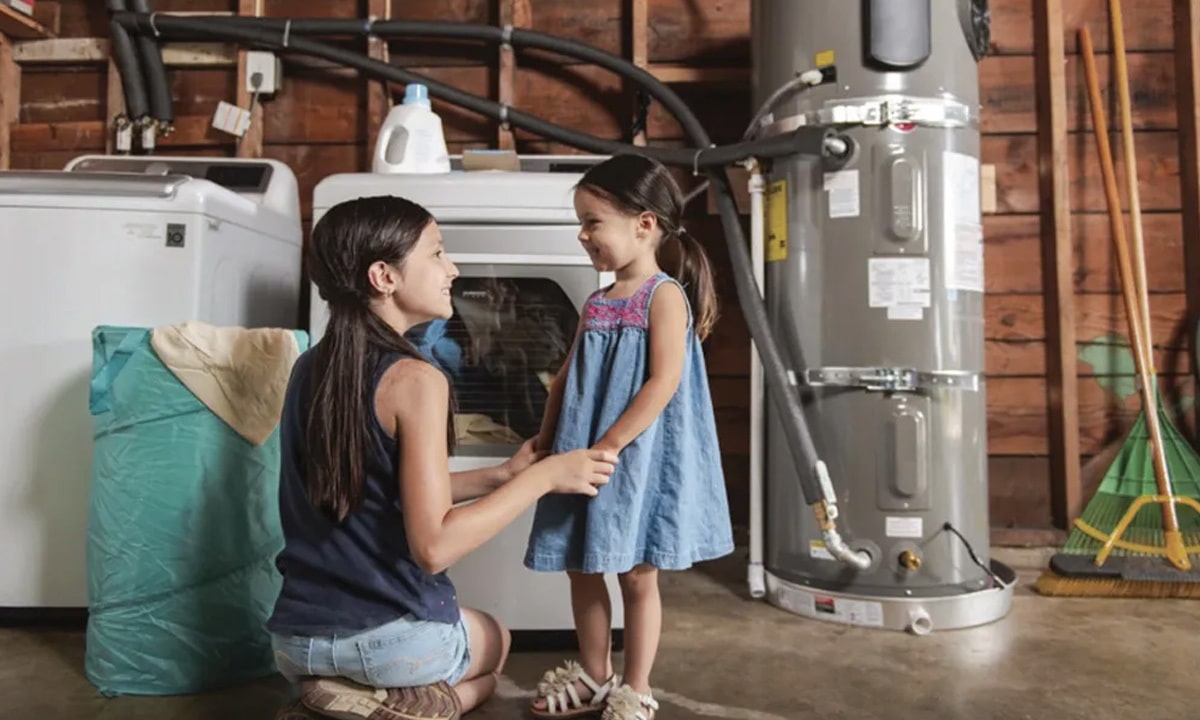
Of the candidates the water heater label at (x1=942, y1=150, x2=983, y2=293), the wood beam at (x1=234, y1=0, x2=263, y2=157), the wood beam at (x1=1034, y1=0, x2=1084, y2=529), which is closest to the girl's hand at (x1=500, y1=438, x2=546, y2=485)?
the water heater label at (x1=942, y1=150, x2=983, y2=293)

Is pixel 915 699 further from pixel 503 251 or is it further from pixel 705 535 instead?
pixel 503 251

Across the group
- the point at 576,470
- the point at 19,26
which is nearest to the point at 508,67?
the point at 19,26

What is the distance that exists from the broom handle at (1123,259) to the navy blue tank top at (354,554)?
6.12 feet

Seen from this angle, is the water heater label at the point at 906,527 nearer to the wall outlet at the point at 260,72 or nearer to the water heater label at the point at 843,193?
the water heater label at the point at 843,193

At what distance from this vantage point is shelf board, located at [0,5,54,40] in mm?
2271

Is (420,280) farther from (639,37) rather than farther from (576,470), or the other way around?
(639,37)

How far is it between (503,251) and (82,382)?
876 mm

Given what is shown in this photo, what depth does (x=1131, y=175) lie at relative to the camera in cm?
216

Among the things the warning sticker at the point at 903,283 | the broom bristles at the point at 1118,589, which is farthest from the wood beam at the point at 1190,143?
the warning sticker at the point at 903,283

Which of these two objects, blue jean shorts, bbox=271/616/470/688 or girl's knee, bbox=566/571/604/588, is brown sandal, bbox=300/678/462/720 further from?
girl's knee, bbox=566/571/604/588

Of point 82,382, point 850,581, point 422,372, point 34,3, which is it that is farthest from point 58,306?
point 850,581

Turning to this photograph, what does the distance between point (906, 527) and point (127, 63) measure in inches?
95.7

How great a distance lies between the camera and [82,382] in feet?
5.24

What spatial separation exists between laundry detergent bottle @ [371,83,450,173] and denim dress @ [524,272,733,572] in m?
0.81
